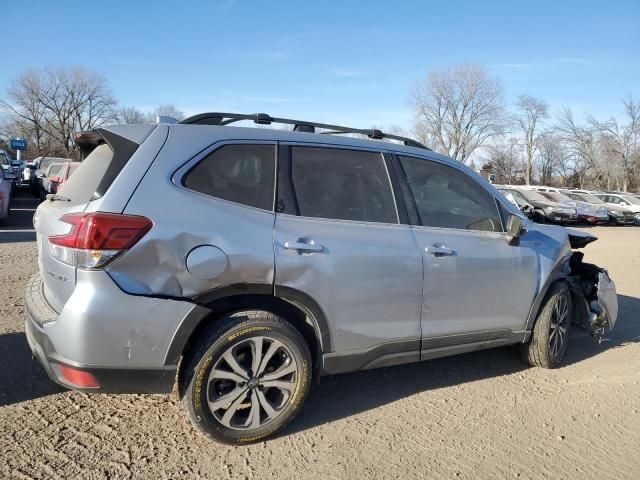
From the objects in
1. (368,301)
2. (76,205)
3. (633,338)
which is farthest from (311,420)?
(633,338)

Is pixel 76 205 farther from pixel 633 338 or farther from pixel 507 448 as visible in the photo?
pixel 633 338

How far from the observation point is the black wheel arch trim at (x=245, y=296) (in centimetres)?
274

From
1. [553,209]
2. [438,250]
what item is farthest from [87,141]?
[553,209]

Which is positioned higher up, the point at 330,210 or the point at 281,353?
the point at 330,210

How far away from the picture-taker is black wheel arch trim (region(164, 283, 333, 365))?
2740 mm

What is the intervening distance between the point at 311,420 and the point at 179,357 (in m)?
1.05

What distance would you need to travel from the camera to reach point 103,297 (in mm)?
2553

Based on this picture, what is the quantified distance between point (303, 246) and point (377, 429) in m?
1.29

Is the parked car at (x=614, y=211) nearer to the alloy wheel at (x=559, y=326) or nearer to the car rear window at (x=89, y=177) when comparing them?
the alloy wheel at (x=559, y=326)

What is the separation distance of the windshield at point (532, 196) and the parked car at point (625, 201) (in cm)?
705

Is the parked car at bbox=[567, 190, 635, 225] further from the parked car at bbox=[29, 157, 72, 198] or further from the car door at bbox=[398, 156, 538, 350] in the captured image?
the car door at bbox=[398, 156, 538, 350]

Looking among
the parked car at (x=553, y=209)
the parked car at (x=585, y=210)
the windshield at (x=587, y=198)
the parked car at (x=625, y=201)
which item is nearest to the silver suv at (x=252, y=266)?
the parked car at (x=553, y=209)

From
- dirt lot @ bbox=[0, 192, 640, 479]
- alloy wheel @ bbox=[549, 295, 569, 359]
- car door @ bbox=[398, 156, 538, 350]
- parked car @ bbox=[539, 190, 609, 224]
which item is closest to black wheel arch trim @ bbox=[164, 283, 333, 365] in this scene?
dirt lot @ bbox=[0, 192, 640, 479]

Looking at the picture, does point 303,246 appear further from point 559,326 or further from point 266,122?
point 559,326
